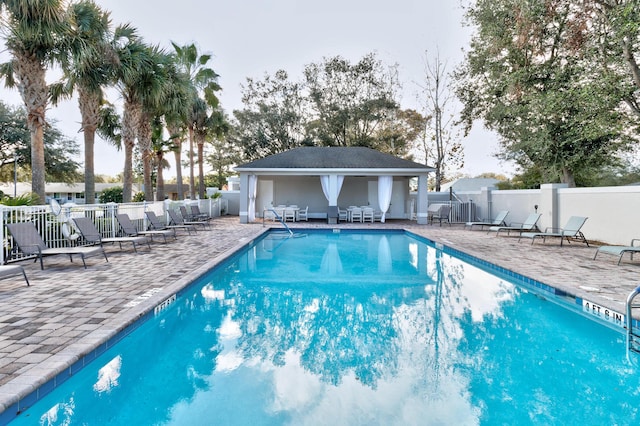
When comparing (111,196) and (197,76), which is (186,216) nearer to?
(197,76)

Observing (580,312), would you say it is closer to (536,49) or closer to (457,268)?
(457,268)

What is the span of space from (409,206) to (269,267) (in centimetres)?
1357

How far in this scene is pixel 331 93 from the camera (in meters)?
29.7

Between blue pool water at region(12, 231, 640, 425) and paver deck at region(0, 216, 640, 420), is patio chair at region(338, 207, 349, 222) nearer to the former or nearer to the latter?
paver deck at region(0, 216, 640, 420)

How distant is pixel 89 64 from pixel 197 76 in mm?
11056

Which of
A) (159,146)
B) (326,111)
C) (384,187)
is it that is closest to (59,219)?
(159,146)

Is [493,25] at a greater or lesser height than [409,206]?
greater

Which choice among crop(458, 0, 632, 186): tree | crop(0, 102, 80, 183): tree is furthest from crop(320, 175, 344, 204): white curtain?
crop(0, 102, 80, 183): tree

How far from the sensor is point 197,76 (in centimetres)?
2112

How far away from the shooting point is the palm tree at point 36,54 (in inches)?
343

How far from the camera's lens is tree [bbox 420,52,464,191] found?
26.3m

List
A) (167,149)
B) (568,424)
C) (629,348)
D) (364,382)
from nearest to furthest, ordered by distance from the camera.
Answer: (568,424) < (364,382) < (629,348) < (167,149)

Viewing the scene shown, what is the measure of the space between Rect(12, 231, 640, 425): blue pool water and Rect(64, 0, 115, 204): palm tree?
791 cm

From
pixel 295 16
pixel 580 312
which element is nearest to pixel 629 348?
pixel 580 312
